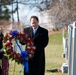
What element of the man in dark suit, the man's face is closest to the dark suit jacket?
the man in dark suit

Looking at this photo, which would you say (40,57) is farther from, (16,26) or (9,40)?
(16,26)

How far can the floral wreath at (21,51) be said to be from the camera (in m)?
8.12

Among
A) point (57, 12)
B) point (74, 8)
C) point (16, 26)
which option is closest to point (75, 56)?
point (74, 8)

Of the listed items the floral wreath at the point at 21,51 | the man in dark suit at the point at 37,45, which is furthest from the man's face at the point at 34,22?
the floral wreath at the point at 21,51

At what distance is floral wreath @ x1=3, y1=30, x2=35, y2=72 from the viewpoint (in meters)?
8.12

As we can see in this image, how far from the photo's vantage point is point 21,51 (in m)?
8.24

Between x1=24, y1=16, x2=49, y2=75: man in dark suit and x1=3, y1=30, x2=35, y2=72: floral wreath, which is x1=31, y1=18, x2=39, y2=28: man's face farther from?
x1=3, y1=30, x2=35, y2=72: floral wreath

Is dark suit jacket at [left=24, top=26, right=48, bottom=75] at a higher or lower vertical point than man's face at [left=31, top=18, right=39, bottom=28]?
lower

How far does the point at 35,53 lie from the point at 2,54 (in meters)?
0.82

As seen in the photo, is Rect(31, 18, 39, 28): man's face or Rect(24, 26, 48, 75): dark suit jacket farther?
Rect(24, 26, 48, 75): dark suit jacket

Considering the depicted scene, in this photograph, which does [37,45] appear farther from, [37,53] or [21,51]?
[21,51]

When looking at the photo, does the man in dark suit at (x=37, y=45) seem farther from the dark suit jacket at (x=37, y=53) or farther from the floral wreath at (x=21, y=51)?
the floral wreath at (x=21, y=51)

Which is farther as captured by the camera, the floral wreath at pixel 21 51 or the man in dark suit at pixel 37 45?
the man in dark suit at pixel 37 45

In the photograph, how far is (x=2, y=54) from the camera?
805cm
